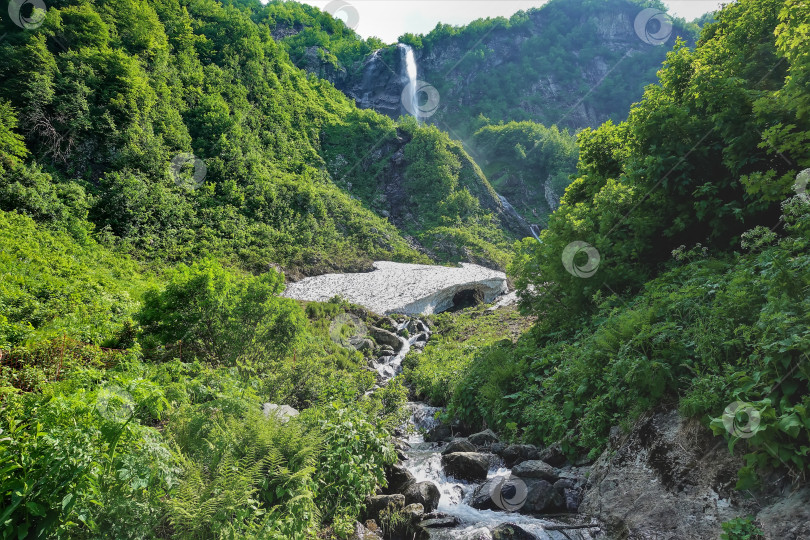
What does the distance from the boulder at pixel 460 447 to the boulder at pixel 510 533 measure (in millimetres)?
3063

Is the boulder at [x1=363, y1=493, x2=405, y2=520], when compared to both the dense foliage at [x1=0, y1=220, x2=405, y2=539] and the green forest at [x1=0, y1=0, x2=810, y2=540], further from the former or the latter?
the green forest at [x1=0, y1=0, x2=810, y2=540]

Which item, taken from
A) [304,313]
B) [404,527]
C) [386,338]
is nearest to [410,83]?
[386,338]

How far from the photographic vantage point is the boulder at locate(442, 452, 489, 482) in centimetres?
796

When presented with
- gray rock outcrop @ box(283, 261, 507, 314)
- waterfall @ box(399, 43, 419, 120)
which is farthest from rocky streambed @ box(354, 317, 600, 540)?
waterfall @ box(399, 43, 419, 120)

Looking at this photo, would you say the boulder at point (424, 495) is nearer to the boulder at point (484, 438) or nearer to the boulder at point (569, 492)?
the boulder at point (569, 492)

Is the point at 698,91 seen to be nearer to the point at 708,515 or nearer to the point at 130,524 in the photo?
the point at 708,515

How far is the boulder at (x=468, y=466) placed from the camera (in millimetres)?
7961

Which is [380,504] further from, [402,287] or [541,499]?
[402,287]

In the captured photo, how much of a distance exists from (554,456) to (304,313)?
7835mm

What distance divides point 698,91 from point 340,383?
36.6 ft

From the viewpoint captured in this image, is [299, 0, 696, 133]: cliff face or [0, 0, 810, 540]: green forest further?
[299, 0, 696, 133]: cliff face

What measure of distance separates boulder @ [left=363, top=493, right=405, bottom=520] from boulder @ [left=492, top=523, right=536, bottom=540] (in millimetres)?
1517

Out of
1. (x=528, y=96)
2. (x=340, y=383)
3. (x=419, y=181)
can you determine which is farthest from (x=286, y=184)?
(x=528, y=96)

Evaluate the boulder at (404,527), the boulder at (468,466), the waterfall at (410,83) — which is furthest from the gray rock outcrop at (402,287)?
the waterfall at (410,83)
